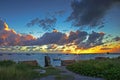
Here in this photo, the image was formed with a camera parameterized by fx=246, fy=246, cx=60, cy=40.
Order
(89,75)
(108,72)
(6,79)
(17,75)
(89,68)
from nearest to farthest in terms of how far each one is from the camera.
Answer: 1. (6,79)
2. (17,75)
3. (108,72)
4. (89,75)
5. (89,68)

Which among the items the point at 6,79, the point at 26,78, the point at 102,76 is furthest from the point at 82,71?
the point at 6,79

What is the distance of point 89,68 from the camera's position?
20453 mm

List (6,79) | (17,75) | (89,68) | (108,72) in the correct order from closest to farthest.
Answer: (6,79)
(17,75)
(108,72)
(89,68)

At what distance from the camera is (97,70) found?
1927 centimetres

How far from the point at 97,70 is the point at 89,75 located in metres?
0.75

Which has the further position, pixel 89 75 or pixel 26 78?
pixel 89 75

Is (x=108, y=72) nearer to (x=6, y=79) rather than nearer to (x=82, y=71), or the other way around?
(x=82, y=71)

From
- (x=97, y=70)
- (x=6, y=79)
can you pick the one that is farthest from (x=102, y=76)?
(x=6, y=79)

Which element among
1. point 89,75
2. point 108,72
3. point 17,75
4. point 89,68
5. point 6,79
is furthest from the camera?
point 89,68

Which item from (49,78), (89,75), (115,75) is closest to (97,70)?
(89,75)

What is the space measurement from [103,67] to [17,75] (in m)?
7.23

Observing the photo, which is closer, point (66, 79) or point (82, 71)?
point (66, 79)

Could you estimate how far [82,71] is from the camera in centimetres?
2092

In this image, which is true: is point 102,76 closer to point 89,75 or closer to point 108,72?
point 108,72
